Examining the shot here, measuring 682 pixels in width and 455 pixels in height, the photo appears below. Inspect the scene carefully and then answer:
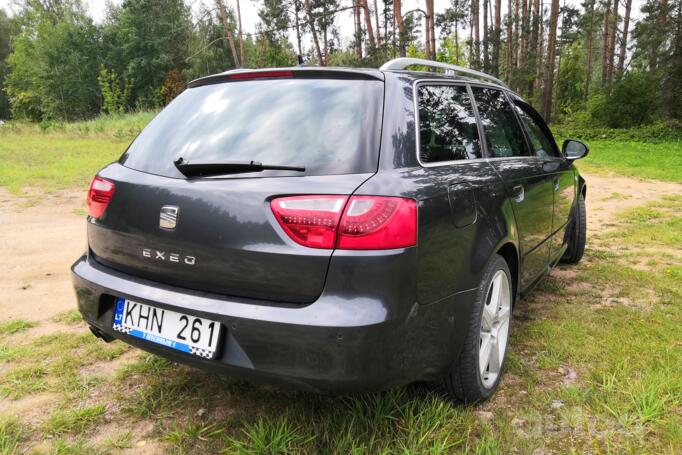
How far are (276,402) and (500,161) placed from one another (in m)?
1.71

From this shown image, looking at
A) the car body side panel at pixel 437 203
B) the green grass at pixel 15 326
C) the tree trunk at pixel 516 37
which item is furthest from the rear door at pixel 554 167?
the tree trunk at pixel 516 37

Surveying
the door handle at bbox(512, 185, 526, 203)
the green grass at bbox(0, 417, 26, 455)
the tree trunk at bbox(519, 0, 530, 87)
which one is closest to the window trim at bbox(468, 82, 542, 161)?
the door handle at bbox(512, 185, 526, 203)

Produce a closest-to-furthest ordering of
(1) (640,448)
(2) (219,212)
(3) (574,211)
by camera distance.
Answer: (2) (219,212)
(1) (640,448)
(3) (574,211)

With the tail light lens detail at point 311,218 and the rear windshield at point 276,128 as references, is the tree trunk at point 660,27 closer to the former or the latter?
the rear windshield at point 276,128

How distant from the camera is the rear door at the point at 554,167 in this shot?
3.45 meters

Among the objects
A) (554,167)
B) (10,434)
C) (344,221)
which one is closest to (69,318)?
(10,434)

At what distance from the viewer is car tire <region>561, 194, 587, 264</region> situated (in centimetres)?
454

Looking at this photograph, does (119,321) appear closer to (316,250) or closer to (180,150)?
(180,150)

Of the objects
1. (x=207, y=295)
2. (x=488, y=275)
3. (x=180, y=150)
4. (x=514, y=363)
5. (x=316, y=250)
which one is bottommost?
(x=514, y=363)

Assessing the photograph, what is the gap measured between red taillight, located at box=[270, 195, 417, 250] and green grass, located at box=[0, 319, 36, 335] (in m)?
2.47

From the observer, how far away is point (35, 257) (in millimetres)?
4828

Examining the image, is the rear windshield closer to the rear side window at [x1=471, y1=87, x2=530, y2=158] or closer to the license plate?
the license plate

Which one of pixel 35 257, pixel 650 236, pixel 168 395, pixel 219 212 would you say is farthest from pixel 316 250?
pixel 650 236

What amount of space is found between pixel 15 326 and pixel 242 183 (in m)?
2.39
